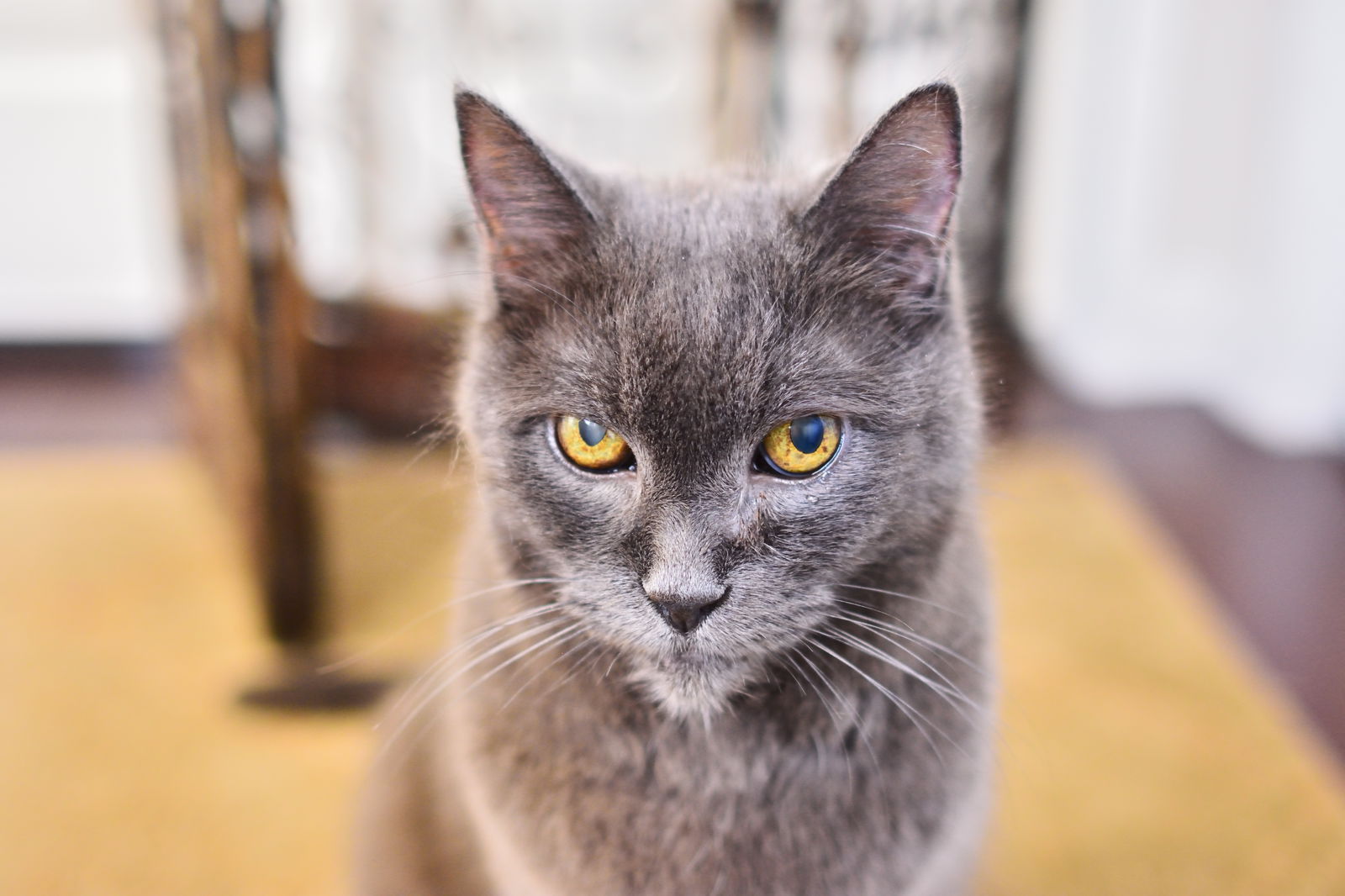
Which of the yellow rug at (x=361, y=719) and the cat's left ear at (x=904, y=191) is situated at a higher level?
the cat's left ear at (x=904, y=191)

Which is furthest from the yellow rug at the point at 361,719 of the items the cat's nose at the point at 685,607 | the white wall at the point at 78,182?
the white wall at the point at 78,182

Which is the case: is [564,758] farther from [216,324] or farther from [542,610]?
[216,324]

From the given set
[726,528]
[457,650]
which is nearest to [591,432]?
[726,528]

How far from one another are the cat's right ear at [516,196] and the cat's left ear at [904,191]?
165 mm

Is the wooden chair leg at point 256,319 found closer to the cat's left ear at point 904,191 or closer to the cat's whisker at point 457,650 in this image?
the cat's whisker at point 457,650

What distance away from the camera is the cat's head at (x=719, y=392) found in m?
0.65

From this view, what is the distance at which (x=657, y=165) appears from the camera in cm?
161

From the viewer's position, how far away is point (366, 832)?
1007 mm

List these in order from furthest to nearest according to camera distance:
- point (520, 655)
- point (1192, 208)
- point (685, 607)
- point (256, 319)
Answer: point (1192, 208)
point (256, 319)
point (520, 655)
point (685, 607)

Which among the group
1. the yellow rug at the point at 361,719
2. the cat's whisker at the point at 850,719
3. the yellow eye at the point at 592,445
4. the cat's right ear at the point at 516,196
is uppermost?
the cat's right ear at the point at 516,196

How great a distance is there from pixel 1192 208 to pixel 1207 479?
732 mm

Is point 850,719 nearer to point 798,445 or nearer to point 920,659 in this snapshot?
point 920,659

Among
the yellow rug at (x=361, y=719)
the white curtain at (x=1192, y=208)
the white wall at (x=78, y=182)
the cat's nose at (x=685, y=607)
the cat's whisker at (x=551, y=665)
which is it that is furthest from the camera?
the white wall at (x=78, y=182)

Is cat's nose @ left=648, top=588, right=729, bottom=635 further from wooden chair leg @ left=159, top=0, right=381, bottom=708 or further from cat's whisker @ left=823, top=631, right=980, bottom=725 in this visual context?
wooden chair leg @ left=159, top=0, right=381, bottom=708
